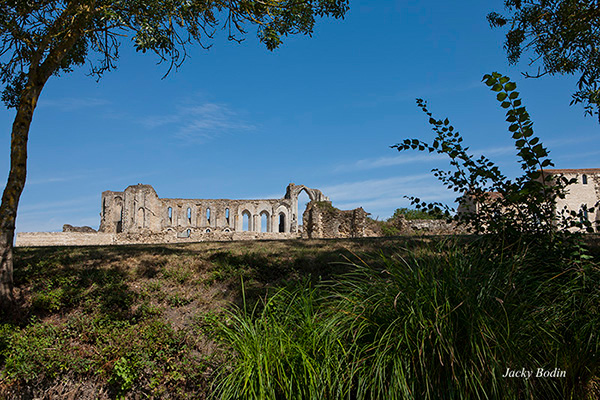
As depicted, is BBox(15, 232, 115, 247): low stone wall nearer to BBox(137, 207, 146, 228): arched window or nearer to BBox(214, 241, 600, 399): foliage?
BBox(137, 207, 146, 228): arched window

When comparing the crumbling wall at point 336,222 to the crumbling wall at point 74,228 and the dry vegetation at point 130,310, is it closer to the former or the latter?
the dry vegetation at point 130,310

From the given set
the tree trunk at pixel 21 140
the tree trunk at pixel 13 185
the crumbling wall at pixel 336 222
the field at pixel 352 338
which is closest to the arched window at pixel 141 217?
the crumbling wall at pixel 336 222

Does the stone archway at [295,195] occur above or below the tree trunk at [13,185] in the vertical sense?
above

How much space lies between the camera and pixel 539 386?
3.94 m

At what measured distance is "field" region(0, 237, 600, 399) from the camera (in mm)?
3762

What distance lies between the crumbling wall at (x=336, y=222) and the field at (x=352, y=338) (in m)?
17.0

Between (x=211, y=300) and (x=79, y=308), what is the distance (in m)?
1.97

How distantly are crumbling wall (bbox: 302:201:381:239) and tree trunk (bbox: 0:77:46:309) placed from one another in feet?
58.9

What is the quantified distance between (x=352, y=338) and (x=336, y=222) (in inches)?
791

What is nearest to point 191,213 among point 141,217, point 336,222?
point 141,217

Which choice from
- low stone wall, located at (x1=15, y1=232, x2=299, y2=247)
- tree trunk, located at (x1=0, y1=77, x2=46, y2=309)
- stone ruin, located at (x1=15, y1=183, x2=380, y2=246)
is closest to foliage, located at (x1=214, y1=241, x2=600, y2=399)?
tree trunk, located at (x1=0, y1=77, x2=46, y2=309)

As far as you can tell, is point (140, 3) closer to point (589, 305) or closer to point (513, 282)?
point (513, 282)

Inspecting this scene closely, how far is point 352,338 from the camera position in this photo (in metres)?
4.25

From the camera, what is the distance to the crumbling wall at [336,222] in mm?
23422
